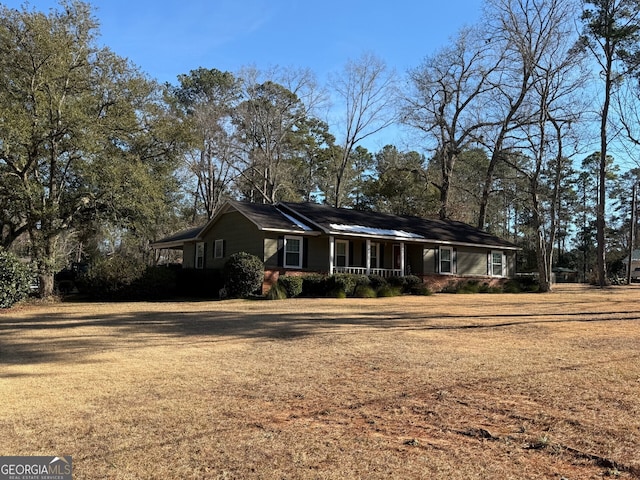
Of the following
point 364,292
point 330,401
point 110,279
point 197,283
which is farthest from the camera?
point 197,283

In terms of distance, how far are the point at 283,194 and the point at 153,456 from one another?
40311 millimetres

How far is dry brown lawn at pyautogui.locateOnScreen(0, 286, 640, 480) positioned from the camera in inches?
163

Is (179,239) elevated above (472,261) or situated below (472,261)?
above

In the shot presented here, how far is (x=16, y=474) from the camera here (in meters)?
3.96

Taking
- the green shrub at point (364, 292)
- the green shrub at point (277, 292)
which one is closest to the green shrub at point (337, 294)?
the green shrub at point (364, 292)

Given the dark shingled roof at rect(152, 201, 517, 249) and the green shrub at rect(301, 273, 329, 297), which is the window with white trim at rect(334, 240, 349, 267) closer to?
the dark shingled roof at rect(152, 201, 517, 249)

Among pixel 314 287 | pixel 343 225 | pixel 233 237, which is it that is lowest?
pixel 314 287

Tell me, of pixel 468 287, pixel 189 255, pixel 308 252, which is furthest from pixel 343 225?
pixel 189 255

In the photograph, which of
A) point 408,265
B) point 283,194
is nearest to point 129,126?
point 408,265

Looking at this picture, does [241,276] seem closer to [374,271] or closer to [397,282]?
[397,282]

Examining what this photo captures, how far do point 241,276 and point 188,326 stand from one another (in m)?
7.63

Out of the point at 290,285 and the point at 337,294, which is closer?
the point at 290,285

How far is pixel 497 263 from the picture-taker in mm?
30797

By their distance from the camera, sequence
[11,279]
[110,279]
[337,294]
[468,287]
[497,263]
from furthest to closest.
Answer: [497,263], [468,287], [337,294], [110,279], [11,279]
